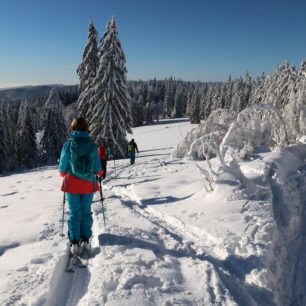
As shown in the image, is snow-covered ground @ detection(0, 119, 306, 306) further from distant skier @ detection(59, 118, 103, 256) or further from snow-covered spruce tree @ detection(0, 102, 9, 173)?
snow-covered spruce tree @ detection(0, 102, 9, 173)

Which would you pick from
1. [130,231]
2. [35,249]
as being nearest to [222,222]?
[130,231]

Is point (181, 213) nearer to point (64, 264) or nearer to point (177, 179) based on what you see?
point (64, 264)

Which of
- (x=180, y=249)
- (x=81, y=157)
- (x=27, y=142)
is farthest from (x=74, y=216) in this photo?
(x=27, y=142)

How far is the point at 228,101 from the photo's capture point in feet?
292

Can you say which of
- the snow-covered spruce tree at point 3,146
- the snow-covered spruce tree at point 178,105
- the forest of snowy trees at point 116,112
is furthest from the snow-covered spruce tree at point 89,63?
the snow-covered spruce tree at point 178,105

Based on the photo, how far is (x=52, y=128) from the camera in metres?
42.0

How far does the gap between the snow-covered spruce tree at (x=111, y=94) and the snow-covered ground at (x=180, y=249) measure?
1746cm

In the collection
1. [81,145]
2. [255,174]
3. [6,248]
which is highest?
[81,145]

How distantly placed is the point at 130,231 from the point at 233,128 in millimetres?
3729

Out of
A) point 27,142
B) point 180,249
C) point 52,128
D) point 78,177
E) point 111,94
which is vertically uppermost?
point 111,94

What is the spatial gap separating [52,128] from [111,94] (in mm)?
20358

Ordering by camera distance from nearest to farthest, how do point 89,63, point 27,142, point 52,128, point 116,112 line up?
point 116,112
point 89,63
point 52,128
point 27,142

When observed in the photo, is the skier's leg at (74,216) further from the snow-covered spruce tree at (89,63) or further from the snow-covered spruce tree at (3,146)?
the snow-covered spruce tree at (3,146)

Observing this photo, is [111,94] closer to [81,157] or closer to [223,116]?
[223,116]
